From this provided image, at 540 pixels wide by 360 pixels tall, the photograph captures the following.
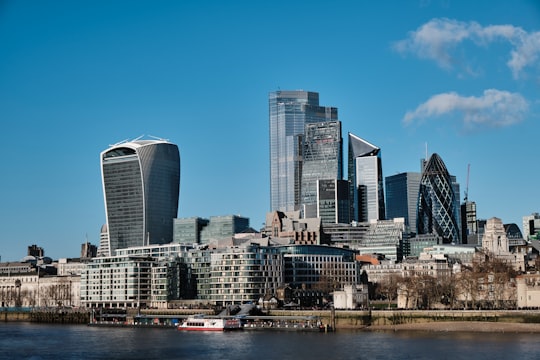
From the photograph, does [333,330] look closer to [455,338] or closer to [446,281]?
[455,338]

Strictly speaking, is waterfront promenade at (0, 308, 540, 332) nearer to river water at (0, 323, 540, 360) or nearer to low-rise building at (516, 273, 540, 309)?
river water at (0, 323, 540, 360)

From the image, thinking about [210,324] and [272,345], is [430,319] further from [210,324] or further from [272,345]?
[210,324]

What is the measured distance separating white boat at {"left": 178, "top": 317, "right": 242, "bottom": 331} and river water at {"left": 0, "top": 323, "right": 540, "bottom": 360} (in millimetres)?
6003

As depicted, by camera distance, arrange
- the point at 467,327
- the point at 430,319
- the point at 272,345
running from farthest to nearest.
→ the point at 430,319, the point at 467,327, the point at 272,345

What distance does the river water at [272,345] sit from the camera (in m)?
96.4

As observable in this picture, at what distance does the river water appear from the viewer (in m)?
96.4

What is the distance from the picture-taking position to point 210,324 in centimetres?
14462

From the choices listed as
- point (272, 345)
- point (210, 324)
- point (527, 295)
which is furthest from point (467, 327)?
point (210, 324)

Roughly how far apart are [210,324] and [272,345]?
36.2 m

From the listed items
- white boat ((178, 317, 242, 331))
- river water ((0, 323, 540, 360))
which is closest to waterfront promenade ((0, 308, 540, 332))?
river water ((0, 323, 540, 360))

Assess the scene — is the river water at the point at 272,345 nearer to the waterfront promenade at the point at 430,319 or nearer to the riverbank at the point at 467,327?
the riverbank at the point at 467,327

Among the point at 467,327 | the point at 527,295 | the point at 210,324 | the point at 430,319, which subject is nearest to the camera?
the point at 467,327

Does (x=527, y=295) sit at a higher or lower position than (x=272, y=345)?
higher

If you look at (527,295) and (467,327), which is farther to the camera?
(527,295)
